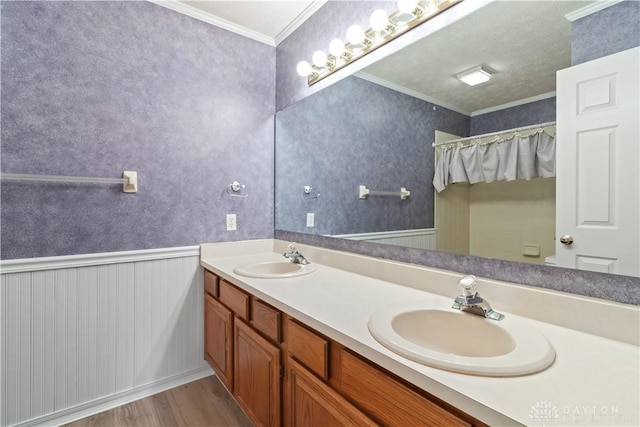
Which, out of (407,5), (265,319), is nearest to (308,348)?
(265,319)

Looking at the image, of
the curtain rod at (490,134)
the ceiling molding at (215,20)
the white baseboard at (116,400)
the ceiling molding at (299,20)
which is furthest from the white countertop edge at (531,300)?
the ceiling molding at (215,20)

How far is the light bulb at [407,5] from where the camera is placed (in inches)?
50.9

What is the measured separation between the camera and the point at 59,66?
1.52 metres

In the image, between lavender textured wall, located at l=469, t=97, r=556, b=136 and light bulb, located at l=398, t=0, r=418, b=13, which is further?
light bulb, located at l=398, t=0, r=418, b=13

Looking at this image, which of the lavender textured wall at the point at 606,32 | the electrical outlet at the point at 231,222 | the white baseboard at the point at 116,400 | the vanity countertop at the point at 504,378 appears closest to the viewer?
the vanity countertop at the point at 504,378

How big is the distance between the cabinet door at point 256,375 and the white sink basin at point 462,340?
52 cm

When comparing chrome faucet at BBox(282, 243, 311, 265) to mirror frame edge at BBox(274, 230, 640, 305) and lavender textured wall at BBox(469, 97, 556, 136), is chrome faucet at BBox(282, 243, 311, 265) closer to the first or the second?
mirror frame edge at BBox(274, 230, 640, 305)

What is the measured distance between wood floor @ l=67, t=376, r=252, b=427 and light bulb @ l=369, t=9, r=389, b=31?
210 cm

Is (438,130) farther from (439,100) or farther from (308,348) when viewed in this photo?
(308,348)

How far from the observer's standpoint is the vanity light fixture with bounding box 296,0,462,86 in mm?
1290

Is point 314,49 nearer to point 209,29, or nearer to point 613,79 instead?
point 209,29

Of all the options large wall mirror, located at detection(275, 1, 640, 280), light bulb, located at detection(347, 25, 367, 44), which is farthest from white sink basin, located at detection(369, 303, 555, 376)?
light bulb, located at detection(347, 25, 367, 44)

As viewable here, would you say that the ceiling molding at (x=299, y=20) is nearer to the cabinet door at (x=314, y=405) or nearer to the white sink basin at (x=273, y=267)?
the white sink basin at (x=273, y=267)

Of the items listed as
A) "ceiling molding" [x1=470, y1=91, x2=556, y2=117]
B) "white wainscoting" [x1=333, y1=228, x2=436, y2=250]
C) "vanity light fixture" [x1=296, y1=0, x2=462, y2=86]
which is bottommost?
"white wainscoting" [x1=333, y1=228, x2=436, y2=250]
